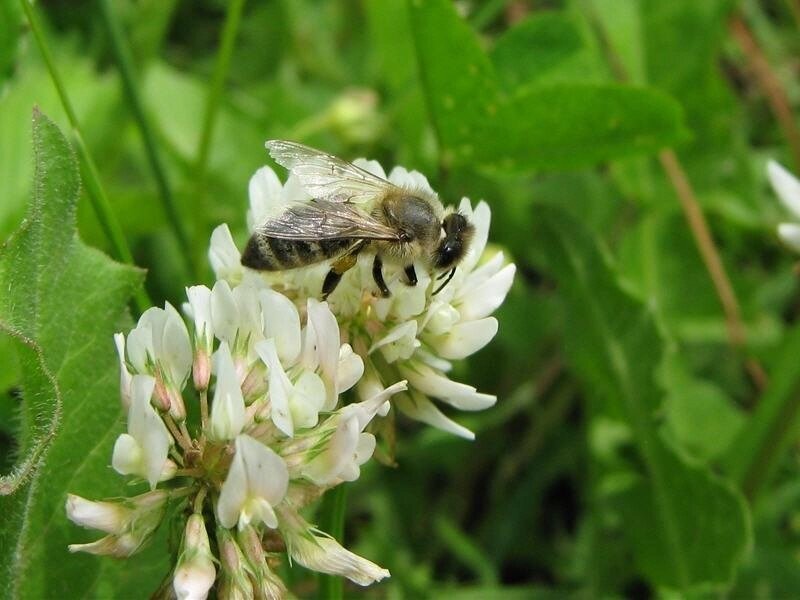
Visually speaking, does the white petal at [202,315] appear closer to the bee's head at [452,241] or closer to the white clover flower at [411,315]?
the white clover flower at [411,315]

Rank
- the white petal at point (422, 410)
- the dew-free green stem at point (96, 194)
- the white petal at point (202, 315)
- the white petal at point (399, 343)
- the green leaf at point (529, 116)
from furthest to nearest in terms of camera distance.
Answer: the green leaf at point (529, 116) → the dew-free green stem at point (96, 194) → the white petal at point (422, 410) → the white petal at point (399, 343) → the white petal at point (202, 315)

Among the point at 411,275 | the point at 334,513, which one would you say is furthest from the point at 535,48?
the point at 334,513

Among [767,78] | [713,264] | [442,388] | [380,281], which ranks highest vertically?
[380,281]

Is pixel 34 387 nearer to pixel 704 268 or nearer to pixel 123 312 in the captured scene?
pixel 123 312

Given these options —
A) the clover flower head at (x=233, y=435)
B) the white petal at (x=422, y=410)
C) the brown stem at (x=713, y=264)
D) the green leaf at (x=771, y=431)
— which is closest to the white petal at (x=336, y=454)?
the clover flower head at (x=233, y=435)

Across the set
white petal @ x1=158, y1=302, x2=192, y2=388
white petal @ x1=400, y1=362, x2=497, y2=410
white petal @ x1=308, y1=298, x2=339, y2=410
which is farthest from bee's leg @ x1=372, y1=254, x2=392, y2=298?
white petal @ x1=158, y1=302, x2=192, y2=388

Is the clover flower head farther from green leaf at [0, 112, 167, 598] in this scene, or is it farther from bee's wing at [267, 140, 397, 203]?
bee's wing at [267, 140, 397, 203]

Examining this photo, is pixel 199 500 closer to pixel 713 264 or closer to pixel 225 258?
pixel 225 258

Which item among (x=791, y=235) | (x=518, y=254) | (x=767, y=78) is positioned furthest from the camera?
(x=767, y=78)
